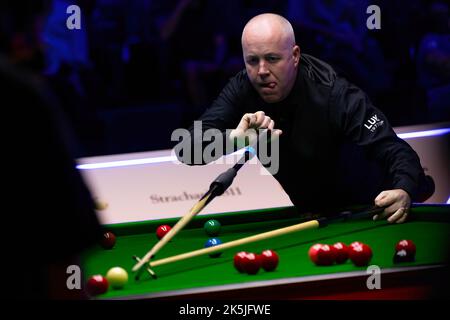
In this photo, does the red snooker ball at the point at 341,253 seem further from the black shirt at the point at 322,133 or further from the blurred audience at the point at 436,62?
the blurred audience at the point at 436,62

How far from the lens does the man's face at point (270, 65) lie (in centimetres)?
421

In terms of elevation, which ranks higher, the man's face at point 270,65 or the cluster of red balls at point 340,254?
the man's face at point 270,65

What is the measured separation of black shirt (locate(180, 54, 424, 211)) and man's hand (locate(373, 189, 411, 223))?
0.24 meters

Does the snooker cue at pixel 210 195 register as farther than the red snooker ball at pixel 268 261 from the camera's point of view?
Yes

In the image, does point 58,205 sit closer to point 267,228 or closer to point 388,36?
point 267,228

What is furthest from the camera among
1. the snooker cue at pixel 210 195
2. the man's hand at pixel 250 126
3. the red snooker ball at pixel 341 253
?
the man's hand at pixel 250 126

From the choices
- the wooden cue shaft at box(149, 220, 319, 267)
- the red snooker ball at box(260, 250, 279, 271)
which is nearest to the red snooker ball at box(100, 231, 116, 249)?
the wooden cue shaft at box(149, 220, 319, 267)

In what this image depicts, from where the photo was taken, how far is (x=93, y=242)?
1.84 m

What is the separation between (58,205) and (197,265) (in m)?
1.66

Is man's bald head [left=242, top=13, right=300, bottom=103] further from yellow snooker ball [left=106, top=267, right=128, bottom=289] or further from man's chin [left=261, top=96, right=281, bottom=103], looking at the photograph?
yellow snooker ball [left=106, top=267, right=128, bottom=289]

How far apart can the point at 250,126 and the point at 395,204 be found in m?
0.70

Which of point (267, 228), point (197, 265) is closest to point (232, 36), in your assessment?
point (267, 228)

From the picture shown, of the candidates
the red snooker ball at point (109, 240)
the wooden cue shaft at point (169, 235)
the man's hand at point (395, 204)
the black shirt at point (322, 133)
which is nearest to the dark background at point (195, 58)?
the black shirt at point (322, 133)

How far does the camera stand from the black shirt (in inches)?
167
